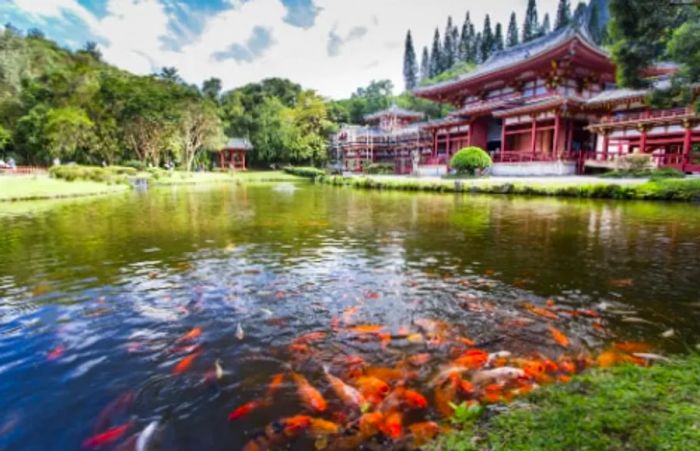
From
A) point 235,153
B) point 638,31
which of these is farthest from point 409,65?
point 638,31

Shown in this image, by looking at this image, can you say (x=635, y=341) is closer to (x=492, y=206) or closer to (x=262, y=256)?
(x=262, y=256)

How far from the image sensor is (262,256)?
8.62 metres

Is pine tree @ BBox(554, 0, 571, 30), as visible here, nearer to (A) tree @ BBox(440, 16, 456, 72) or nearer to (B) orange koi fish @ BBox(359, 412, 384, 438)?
(A) tree @ BBox(440, 16, 456, 72)

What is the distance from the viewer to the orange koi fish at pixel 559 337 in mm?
4344

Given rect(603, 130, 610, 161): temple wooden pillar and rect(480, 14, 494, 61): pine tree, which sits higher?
rect(480, 14, 494, 61): pine tree

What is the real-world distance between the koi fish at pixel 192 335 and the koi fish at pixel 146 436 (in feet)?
4.84

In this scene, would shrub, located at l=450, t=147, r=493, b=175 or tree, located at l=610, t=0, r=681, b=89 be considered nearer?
tree, located at l=610, t=0, r=681, b=89

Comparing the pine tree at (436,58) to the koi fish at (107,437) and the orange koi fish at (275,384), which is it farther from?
the koi fish at (107,437)

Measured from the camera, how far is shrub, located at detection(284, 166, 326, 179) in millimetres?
47778

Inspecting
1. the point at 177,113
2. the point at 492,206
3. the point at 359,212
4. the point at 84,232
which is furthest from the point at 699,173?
the point at 177,113

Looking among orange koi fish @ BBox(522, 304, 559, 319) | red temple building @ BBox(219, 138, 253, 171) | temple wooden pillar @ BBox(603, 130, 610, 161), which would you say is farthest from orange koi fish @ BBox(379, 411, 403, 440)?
red temple building @ BBox(219, 138, 253, 171)

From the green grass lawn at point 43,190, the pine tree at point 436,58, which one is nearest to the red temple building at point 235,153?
the green grass lawn at point 43,190

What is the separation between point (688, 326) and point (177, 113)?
48547 mm

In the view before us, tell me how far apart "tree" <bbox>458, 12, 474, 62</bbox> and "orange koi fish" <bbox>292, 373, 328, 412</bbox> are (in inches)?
3345
